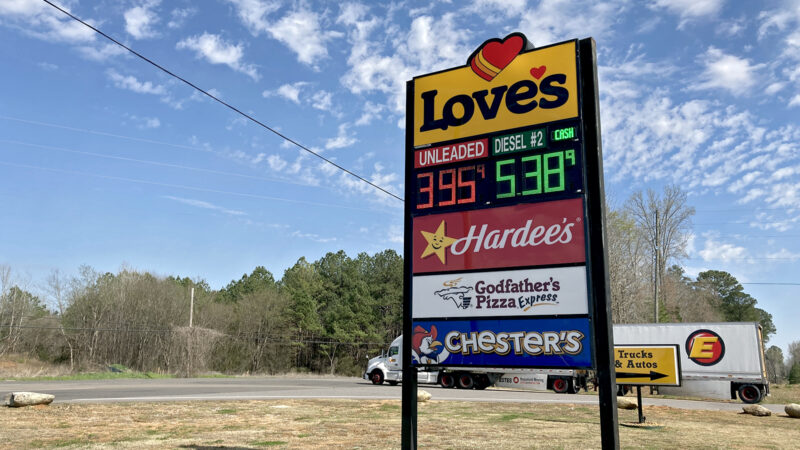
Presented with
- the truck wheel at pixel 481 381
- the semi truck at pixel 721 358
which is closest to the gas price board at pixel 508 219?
the semi truck at pixel 721 358

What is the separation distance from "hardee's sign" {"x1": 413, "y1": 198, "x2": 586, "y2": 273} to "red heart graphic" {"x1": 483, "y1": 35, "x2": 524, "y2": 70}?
2118 mm

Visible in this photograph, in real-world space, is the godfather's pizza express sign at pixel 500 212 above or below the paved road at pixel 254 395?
above

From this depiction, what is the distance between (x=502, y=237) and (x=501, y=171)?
93cm

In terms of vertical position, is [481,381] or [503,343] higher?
[503,343]

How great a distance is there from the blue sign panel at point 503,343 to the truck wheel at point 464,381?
77.4 feet

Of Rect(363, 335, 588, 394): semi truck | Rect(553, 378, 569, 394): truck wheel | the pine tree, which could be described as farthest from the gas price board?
the pine tree

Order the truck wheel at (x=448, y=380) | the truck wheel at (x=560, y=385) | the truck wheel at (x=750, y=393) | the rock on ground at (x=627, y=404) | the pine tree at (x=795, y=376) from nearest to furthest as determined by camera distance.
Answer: the rock on ground at (x=627, y=404), the truck wheel at (x=750, y=393), the truck wheel at (x=560, y=385), the truck wheel at (x=448, y=380), the pine tree at (x=795, y=376)

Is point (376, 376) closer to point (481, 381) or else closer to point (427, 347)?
point (481, 381)

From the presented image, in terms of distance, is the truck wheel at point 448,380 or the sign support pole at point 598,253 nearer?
the sign support pole at point 598,253

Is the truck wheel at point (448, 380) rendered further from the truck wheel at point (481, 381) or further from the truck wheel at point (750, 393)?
the truck wheel at point (750, 393)

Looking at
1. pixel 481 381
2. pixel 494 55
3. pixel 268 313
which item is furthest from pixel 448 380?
pixel 268 313

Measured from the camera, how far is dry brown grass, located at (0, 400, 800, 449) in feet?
33.9

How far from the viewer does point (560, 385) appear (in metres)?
28.2

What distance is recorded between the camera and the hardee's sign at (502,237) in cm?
709
